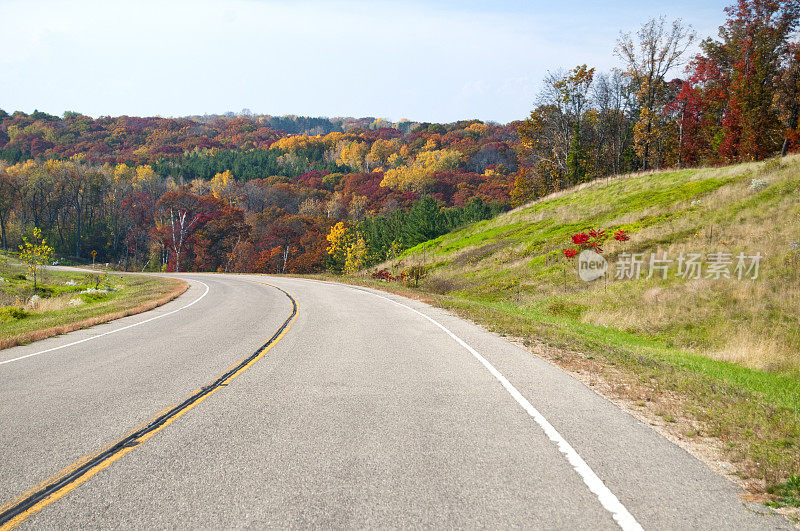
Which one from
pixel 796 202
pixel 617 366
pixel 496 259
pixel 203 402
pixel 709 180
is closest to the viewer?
pixel 203 402

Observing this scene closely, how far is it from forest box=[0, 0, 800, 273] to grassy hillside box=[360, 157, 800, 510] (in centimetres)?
1650

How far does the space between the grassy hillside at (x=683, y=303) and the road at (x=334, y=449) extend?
106 centimetres

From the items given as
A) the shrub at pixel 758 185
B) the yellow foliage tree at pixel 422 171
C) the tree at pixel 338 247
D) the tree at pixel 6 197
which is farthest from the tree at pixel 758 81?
the tree at pixel 6 197

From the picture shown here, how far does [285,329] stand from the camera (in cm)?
1301

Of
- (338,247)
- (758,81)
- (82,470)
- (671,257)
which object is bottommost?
(82,470)

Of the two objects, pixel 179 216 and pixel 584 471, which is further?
pixel 179 216

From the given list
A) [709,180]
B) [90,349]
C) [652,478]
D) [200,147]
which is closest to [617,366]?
[652,478]

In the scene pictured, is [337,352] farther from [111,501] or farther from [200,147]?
[200,147]

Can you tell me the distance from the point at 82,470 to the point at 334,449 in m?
2.24

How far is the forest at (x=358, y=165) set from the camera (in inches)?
1736

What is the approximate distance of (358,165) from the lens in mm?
148750

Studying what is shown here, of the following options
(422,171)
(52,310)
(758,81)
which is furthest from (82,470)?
(422,171)

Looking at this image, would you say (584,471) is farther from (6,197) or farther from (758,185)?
(6,197)

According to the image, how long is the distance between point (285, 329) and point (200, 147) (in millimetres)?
157504
